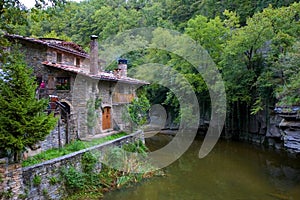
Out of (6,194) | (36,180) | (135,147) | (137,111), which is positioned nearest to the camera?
(6,194)

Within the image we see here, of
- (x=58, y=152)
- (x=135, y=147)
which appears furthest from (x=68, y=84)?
(x=135, y=147)

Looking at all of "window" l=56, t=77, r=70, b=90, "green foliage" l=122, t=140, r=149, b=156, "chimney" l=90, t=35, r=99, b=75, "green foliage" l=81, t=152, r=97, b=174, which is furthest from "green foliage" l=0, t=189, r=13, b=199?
"chimney" l=90, t=35, r=99, b=75

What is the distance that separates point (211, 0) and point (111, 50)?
15831 mm

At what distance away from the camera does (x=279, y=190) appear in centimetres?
1303

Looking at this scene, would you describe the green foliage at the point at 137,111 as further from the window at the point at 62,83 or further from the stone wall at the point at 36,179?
the stone wall at the point at 36,179

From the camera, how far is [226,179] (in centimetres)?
1465

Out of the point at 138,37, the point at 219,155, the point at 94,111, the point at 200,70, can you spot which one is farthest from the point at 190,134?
the point at 138,37

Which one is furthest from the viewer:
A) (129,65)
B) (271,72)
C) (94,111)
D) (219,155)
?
(129,65)

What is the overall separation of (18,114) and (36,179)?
2.51 meters

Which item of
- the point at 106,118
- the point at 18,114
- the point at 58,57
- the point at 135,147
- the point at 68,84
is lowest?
the point at 135,147

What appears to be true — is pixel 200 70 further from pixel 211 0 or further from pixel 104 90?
pixel 211 0

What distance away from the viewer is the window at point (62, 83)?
1627cm

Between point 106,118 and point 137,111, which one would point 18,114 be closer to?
point 106,118

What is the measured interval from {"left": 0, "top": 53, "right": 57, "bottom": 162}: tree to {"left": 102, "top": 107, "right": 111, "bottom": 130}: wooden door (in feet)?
Result: 31.3
